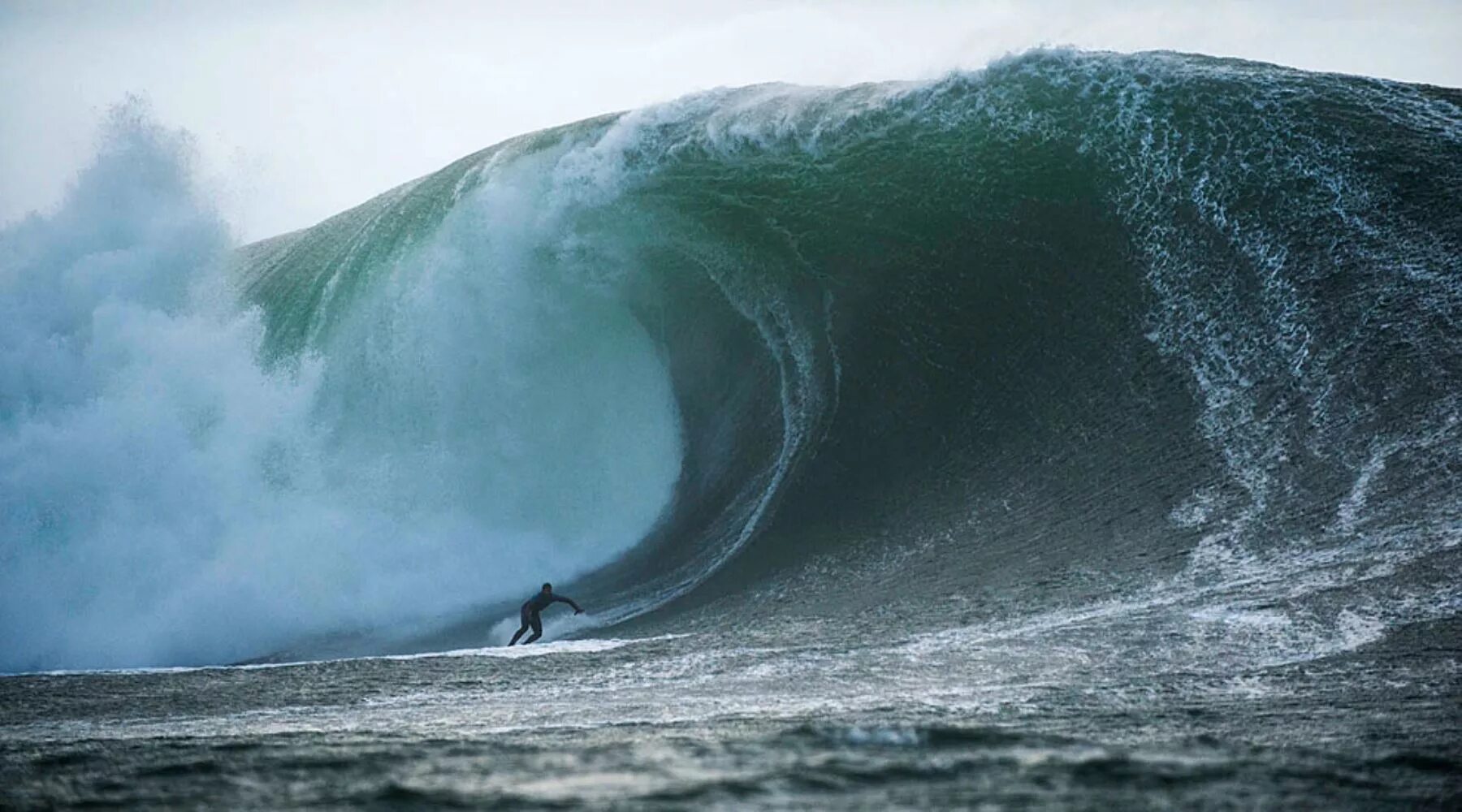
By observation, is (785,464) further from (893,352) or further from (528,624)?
(528,624)

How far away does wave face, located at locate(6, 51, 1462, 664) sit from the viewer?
865 cm

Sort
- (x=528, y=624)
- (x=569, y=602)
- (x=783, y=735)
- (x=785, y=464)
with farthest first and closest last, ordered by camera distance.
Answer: (x=785, y=464), (x=569, y=602), (x=528, y=624), (x=783, y=735)

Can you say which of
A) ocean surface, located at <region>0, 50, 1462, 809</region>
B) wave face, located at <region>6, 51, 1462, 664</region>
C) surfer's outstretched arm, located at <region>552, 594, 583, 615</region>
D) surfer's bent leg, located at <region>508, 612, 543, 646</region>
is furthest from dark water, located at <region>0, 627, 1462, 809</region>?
surfer's outstretched arm, located at <region>552, 594, 583, 615</region>

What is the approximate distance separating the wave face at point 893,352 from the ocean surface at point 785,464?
0.18 ft

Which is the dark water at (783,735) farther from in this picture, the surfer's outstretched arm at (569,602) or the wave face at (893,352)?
the surfer's outstretched arm at (569,602)

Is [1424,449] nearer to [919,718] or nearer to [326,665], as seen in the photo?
[919,718]

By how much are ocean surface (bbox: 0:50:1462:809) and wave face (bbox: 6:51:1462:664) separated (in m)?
0.05

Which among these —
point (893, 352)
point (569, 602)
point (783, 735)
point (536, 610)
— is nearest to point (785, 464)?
point (893, 352)

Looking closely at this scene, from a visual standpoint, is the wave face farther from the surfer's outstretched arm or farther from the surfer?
the surfer

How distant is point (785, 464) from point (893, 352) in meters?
1.62

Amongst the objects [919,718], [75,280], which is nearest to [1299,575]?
[919,718]

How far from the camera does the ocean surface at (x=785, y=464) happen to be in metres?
2.71

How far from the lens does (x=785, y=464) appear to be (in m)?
11.9

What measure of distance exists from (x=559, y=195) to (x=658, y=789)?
1371cm
